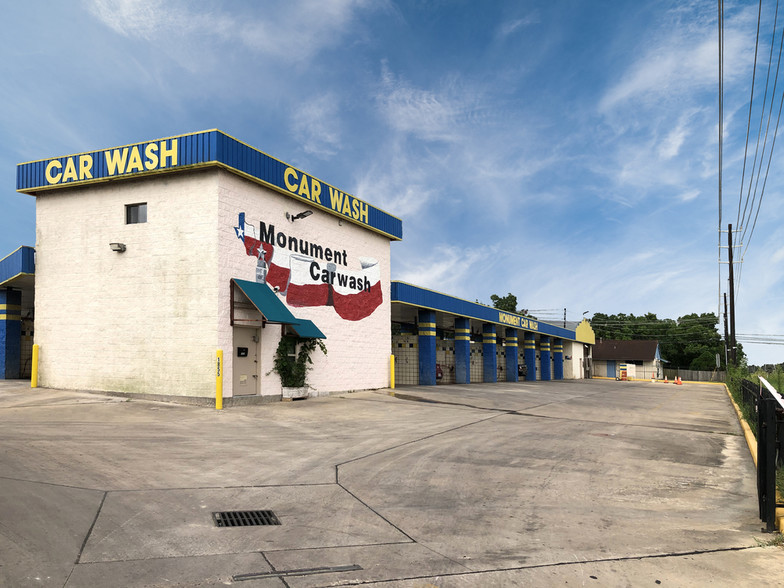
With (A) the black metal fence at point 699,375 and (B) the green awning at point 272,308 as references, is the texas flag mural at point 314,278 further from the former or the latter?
(A) the black metal fence at point 699,375

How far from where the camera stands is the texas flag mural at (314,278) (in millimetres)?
16781

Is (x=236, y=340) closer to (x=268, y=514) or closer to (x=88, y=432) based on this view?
(x=88, y=432)

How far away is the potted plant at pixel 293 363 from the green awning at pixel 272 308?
2.22 ft

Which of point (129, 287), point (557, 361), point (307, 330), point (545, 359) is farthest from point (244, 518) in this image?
point (557, 361)

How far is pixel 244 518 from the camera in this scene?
5.83m

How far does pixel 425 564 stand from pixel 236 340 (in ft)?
40.5

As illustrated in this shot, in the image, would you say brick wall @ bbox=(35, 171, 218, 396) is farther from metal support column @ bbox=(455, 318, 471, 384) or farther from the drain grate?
metal support column @ bbox=(455, 318, 471, 384)

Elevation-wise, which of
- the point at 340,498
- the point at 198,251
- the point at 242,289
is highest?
the point at 198,251

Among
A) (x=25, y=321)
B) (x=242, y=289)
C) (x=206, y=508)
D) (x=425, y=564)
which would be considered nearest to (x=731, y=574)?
(x=425, y=564)

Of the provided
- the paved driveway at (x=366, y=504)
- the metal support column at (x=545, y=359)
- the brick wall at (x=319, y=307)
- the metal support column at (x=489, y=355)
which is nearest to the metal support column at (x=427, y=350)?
the brick wall at (x=319, y=307)

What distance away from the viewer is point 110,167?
53.3ft

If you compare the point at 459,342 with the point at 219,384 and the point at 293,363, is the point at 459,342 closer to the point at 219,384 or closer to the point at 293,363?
the point at 293,363

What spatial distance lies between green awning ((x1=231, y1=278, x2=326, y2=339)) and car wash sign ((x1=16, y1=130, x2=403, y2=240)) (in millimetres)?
3423

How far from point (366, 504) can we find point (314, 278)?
1347cm
